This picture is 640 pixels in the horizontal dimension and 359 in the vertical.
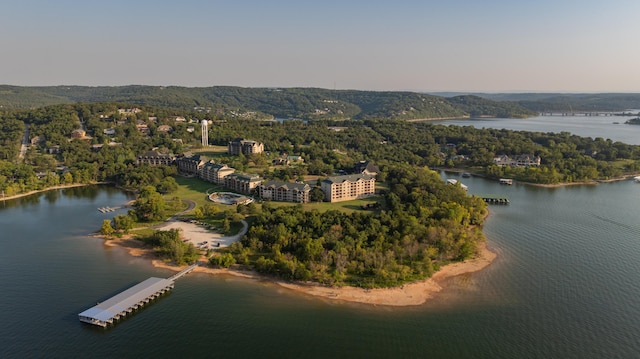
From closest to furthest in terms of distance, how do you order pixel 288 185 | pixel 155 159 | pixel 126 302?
pixel 126 302
pixel 288 185
pixel 155 159

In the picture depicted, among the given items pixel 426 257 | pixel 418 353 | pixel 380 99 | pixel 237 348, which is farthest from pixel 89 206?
pixel 380 99

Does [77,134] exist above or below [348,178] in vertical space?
above

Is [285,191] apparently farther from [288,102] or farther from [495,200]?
[288,102]

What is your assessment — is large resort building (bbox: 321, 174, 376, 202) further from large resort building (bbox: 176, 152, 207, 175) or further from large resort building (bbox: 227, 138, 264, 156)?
large resort building (bbox: 227, 138, 264, 156)

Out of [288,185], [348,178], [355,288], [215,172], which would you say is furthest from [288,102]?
[355,288]

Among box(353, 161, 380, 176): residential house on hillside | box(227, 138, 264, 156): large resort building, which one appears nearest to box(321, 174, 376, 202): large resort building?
box(353, 161, 380, 176): residential house on hillside

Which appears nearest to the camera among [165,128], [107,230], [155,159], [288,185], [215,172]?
[107,230]

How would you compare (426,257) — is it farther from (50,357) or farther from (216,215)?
(50,357)

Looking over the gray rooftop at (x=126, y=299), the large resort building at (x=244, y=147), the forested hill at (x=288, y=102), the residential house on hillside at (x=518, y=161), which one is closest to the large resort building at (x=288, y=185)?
the large resort building at (x=244, y=147)
